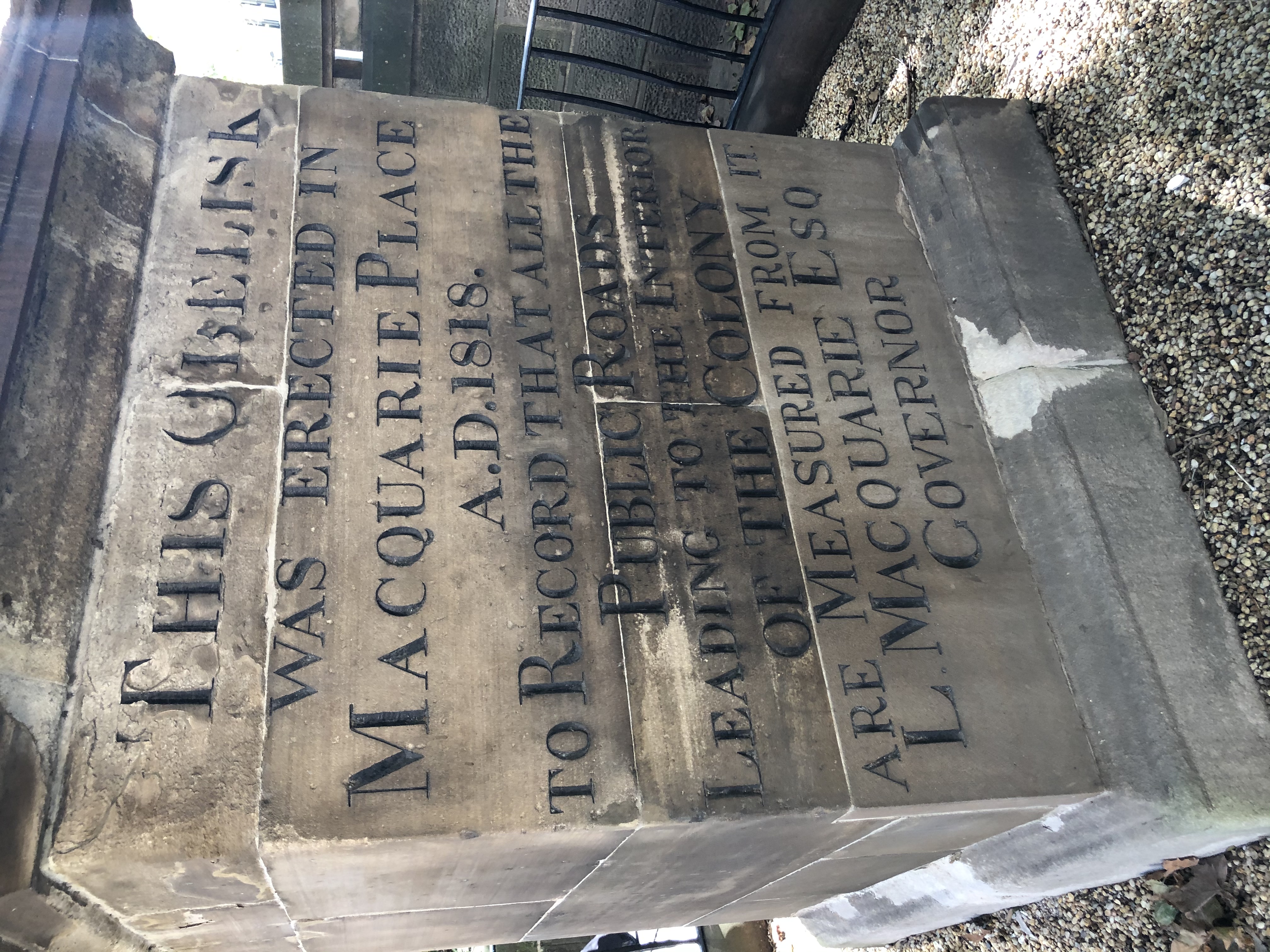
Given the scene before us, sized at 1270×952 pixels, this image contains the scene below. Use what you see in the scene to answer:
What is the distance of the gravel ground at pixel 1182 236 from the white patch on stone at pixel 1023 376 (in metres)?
0.28

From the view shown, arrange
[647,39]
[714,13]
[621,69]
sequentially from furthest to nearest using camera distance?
[647,39] → [621,69] → [714,13]

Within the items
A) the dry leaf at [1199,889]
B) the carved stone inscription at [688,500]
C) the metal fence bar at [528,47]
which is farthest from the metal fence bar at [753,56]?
the dry leaf at [1199,889]

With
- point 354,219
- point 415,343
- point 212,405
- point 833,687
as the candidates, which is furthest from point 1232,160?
point 212,405

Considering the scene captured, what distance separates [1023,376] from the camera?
133 inches

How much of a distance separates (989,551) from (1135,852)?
1.10 metres

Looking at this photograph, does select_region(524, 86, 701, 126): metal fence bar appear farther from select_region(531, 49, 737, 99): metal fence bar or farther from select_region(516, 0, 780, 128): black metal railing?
select_region(531, 49, 737, 99): metal fence bar

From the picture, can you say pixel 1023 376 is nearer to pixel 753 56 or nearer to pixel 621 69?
pixel 621 69

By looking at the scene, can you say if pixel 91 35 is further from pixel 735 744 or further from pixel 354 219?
pixel 735 744

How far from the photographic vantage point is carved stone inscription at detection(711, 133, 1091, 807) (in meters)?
2.81

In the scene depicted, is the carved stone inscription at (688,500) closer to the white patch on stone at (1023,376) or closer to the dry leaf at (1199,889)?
the white patch on stone at (1023,376)

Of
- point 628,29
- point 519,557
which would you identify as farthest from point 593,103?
point 519,557

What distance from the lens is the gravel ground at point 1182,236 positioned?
3020 millimetres

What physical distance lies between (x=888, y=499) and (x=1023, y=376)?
2.54 feet

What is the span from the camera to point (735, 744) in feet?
8.84
